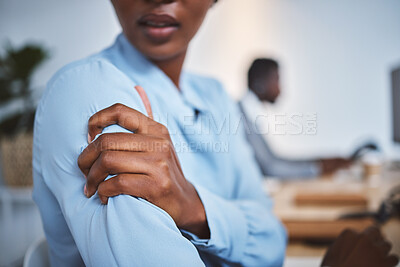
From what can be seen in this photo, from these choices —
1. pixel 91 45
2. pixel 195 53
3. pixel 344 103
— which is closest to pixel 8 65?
pixel 91 45

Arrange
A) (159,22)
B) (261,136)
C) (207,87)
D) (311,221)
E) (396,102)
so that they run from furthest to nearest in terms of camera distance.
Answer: (261,136)
(396,102)
(311,221)
(207,87)
(159,22)

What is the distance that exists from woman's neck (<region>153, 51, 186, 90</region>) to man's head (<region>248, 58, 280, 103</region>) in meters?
1.67

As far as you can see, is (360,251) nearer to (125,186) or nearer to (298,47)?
(125,186)

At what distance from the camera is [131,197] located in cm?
39

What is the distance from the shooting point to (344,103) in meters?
3.72

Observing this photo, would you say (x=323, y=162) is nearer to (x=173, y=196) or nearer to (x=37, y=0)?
(x=173, y=196)

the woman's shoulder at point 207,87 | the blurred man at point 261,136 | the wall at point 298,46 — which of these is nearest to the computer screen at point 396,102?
the blurred man at point 261,136

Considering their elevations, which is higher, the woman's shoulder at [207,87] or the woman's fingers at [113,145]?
the woman's fingers at [113,145]

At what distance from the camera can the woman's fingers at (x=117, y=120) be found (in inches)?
16.8

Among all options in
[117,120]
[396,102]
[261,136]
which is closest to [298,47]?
[261,136]

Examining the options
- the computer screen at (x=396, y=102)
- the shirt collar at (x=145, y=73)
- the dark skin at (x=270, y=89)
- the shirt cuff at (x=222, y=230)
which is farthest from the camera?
the dark skin at (x=270, y=89)

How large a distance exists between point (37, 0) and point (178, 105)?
344cm

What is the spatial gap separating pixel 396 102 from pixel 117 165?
76.9 inches

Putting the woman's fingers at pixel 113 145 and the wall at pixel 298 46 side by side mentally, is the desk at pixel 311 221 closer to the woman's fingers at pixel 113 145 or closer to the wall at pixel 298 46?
the woman's fingers at pixel 113 145
